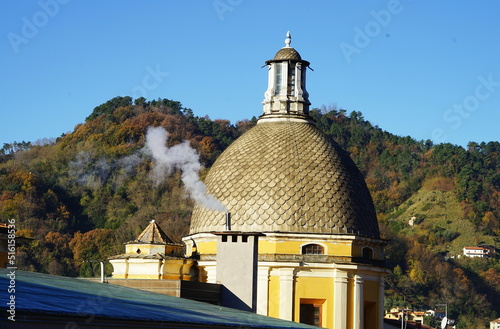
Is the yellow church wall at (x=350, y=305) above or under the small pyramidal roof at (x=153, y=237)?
under

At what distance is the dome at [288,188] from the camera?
35438 mm

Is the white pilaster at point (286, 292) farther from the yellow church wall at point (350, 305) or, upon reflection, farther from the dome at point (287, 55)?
the dome at point (287, 55)

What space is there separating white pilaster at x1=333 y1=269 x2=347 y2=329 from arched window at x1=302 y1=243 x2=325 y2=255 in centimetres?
81

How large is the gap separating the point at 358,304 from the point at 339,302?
81cm

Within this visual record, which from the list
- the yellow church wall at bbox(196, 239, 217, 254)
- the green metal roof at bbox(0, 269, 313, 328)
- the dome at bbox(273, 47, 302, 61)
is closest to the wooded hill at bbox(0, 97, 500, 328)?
the dome at bbox(273, 47, 302, 61)

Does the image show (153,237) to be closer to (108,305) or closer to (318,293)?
(318,293)

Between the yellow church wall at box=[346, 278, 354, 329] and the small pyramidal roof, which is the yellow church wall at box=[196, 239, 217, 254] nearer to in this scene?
the small pyramidal roof

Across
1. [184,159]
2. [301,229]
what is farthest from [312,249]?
[184,159]

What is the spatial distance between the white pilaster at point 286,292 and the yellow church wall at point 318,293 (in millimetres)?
276

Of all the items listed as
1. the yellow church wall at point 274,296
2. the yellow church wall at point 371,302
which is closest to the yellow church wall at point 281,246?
the yellow church wall at point 274,296

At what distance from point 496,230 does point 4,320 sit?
101755 mm

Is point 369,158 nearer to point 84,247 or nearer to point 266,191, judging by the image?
point 84,247

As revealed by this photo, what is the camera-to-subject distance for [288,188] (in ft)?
117

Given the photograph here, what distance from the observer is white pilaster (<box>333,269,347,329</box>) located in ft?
115
